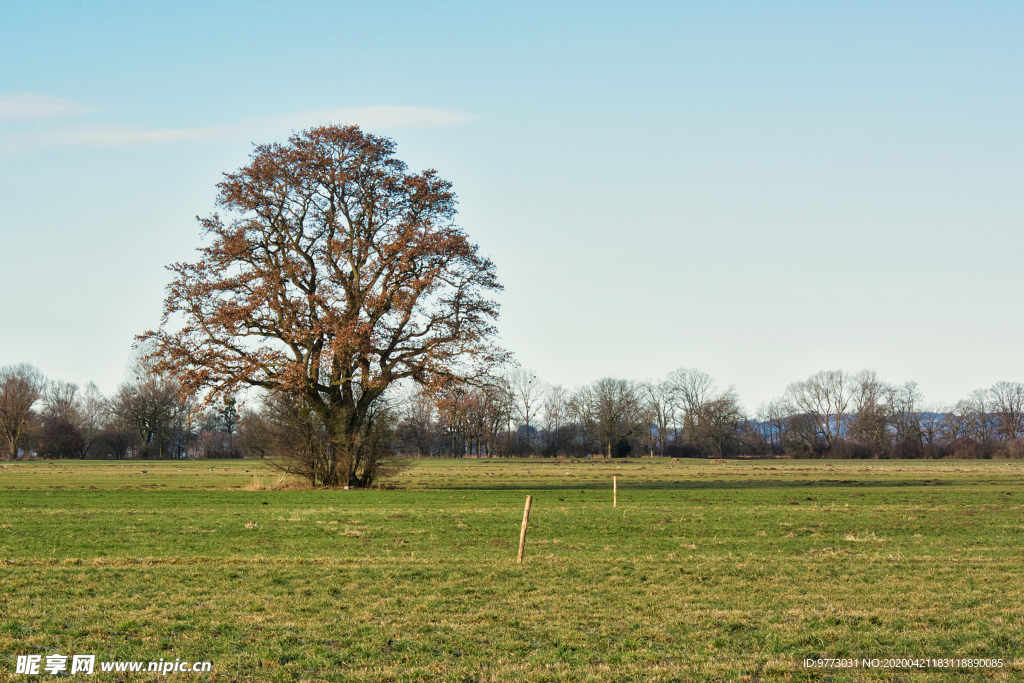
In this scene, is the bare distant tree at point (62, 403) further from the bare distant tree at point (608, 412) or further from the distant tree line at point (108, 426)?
the bare distant tree at point (608, 412)

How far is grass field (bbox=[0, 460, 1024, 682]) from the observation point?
339 inches

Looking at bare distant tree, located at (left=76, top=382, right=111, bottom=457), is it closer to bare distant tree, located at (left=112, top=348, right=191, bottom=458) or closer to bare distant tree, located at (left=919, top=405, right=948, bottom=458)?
bare distant tree, located at (left=112, top=348, right=191, bottom=458)

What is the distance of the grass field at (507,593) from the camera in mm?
8602

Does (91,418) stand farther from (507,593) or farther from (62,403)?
(507,593)

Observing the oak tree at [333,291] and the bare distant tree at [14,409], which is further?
the bare distant tree at [14,409]

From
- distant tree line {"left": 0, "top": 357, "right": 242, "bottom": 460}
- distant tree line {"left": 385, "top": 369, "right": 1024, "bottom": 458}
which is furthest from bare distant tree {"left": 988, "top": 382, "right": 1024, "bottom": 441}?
distant tree line {"left": 0, "top": 357, "right": 242, "bottom": 460}

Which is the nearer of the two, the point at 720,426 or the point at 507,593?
the point at 507,593

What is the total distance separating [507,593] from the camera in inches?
483

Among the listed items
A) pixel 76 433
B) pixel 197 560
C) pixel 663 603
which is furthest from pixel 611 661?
pixel 76 433

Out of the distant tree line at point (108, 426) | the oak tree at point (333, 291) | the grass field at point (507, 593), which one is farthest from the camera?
the distant tree line at point (108, 426)

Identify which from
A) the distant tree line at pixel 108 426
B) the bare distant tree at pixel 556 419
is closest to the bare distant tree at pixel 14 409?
the distant tree line at pixel 108 426

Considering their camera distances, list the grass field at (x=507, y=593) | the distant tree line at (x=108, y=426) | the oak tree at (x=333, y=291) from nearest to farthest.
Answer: the grass field at (x=507, y=593) < the oak tree at (x=333, y=291) < the distant tree line at (x=108, y=426)

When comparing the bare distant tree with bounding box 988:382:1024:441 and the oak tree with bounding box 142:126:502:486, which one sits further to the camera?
the bare distant tree with bounding box 988:382:1024:441

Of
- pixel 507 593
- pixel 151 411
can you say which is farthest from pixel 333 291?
pixel 151 411
